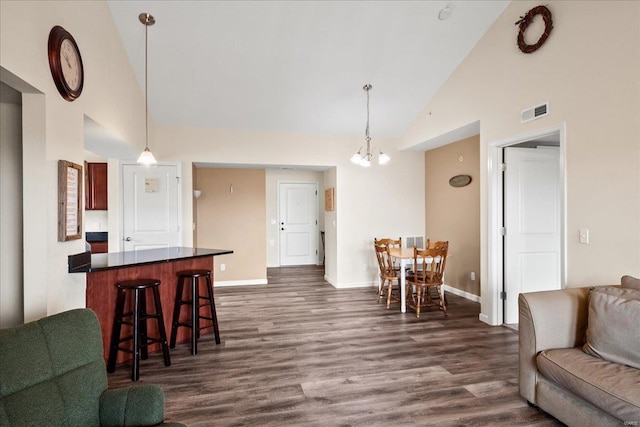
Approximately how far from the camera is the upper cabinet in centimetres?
584

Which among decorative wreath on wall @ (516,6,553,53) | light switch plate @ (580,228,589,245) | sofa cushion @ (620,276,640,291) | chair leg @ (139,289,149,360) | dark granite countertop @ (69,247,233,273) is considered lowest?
chair leg @ (139,289,149,360)

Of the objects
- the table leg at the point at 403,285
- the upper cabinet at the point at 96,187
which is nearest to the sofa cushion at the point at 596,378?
the table leg at the point at 403,285

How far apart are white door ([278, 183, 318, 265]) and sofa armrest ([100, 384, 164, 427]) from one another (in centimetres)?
714

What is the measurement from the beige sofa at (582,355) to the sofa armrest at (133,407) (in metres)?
2.21

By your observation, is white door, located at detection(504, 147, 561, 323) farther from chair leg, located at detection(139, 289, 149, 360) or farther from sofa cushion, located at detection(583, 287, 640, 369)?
chair leg, located at detection(139, 289, 149, 360)

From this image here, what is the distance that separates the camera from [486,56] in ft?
13.3

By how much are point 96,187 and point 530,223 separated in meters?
6.53

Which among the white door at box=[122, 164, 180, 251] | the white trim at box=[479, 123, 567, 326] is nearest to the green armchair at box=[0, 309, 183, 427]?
the white trim at box=[479, 123, 567, 326]

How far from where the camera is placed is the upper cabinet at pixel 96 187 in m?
5.84

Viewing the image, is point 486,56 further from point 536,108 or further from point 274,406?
point 274,406

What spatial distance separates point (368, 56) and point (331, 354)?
11.0 feet

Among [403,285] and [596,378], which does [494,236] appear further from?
[596,378]

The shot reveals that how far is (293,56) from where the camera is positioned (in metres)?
4.13

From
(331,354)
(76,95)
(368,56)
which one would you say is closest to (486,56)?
(368,56)
